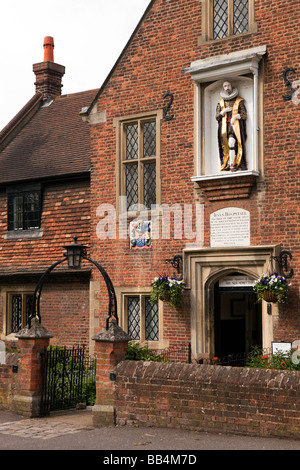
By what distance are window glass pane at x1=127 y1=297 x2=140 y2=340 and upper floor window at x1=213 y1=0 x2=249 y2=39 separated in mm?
6270

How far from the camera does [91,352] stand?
16.6 m

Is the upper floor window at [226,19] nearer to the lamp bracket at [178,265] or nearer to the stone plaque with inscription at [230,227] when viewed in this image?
the stone plaque with inscription at [230,227]

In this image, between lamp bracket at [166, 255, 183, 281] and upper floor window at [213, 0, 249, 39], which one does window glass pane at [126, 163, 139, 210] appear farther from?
upper floor window at [213, 0, 249, 39]

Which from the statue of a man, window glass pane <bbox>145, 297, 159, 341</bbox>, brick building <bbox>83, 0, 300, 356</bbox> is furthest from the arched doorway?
the statue of a man

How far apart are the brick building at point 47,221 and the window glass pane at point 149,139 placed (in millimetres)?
2087

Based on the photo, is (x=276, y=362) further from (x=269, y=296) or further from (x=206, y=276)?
(x=206, y=276)

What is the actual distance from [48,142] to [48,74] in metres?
Answer: 4.88

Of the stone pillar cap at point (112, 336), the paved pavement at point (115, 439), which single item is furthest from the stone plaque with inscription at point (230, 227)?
the paved pavement at point (115, 439)

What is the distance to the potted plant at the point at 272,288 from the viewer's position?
13.3 m

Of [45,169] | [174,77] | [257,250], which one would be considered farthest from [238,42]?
[45,169]

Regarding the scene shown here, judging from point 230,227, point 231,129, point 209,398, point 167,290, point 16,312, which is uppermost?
point 231,129

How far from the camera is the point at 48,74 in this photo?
953 inches

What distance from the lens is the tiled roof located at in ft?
61.4

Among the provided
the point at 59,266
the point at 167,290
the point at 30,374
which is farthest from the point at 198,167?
the point at 30,374
